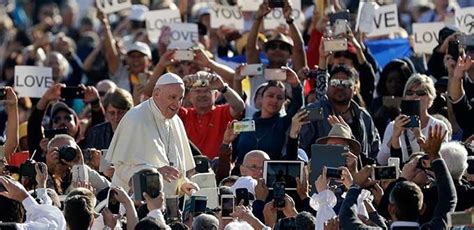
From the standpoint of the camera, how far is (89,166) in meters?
16.0

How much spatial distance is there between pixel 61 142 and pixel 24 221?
8.26 feet

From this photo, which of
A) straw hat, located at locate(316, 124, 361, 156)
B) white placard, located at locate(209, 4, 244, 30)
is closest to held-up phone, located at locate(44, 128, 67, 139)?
straw hat, located at locate(316, 124, 361, 156)

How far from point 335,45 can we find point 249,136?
1252 mm

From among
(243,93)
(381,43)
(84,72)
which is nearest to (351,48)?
(243,93)

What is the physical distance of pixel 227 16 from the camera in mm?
20391

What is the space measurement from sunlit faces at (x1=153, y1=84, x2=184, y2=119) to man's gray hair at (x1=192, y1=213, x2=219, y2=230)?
2.61m

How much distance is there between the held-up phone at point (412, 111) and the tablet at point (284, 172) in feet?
4.31

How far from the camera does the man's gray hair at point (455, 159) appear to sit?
13.8 metres

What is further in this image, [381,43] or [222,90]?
[381,43]

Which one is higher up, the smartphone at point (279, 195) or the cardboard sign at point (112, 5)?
the cardboard sign at point (112, 5)

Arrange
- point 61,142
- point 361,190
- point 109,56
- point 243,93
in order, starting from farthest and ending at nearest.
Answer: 1. point 109,56
2. point 243,93
3. point 61,142
4. point 361,190

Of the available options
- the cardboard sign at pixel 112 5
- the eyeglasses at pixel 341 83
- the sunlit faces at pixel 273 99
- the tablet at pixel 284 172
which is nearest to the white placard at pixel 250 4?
the cardboard sign at pixel 112 5

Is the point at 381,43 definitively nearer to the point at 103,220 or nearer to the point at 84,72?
the point at 84,72

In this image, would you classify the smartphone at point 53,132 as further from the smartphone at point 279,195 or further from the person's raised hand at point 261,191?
the smartphone at point 279,195
